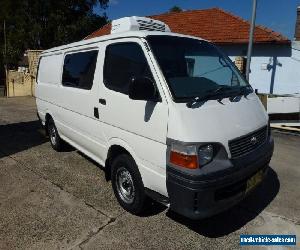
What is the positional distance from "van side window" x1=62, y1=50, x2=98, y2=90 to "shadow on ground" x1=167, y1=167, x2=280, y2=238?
90.4 inches

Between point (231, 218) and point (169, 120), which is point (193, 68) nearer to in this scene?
point (169, 120)

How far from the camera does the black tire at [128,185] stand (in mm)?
3908

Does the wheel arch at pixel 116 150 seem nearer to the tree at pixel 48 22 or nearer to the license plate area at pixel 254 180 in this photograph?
the license plate area at pixel 254 180

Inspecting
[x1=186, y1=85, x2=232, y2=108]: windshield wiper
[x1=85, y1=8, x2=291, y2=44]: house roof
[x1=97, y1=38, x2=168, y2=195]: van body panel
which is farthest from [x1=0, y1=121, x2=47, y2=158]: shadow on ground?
[x1=85, y1=8, x2=291, y2=44]: house roof

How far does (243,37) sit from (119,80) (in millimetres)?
13151

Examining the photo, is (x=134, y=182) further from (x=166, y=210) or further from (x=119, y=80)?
(x=119, y=80)

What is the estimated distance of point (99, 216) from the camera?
4168 mm

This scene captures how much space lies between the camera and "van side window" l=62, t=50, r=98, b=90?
189 inches

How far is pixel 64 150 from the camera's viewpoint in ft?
22.6

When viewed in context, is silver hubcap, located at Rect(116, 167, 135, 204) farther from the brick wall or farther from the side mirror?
the brick wall

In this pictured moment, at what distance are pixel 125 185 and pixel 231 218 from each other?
145 cm

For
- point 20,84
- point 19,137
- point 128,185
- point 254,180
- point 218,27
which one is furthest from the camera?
point 20,84

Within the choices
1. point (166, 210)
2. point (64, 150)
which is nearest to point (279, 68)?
point (64, 150)

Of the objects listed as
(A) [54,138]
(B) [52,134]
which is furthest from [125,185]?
(B) [52,134]
